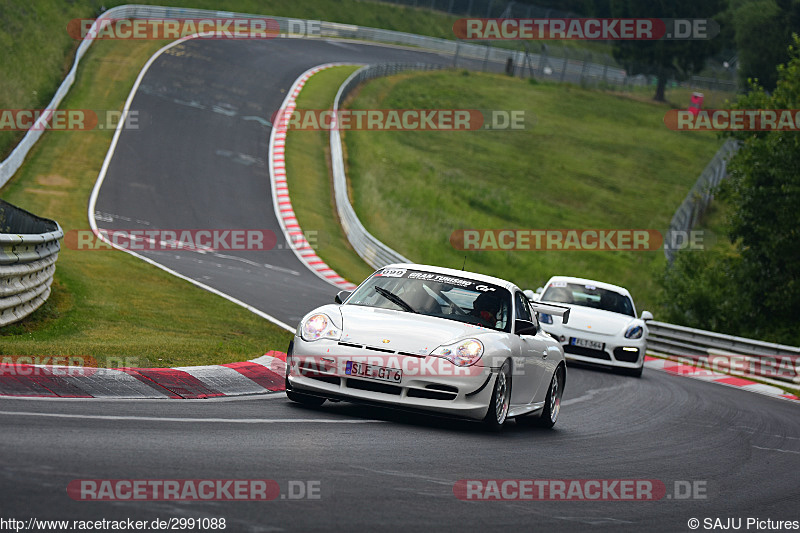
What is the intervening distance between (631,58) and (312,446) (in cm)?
6917

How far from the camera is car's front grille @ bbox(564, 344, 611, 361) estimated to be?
17266 mm

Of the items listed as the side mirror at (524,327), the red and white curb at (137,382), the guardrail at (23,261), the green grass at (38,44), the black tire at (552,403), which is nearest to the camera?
the red and white curb at (137,382)

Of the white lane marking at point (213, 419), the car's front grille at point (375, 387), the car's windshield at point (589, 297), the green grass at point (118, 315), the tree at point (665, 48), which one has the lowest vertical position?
the green grass at point (118, 315)

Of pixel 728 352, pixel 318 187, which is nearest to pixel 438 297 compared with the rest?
pixel 728 352

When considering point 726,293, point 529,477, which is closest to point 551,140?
point 726,293

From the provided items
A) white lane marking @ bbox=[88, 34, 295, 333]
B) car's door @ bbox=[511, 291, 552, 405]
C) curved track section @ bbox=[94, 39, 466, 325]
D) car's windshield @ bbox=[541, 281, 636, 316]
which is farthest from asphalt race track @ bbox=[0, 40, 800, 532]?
curved track section @ bbox=[94, 39, 466, 325]

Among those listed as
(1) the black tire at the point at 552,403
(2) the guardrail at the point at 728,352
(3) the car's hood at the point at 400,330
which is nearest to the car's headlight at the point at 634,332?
(2) the guardrail at the point at 728,352

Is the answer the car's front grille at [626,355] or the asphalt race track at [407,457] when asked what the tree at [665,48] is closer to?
the car's front grille at [626,355]

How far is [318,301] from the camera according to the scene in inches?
770

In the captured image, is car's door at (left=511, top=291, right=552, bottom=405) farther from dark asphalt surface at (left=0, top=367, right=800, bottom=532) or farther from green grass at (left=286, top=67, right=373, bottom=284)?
green grass at (left=286, top=67, right=373, bottom=284)

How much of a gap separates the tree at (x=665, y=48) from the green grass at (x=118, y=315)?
5115 cm

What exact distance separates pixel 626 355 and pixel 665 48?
58.6m

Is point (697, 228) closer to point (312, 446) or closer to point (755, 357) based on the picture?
point (755, 357)

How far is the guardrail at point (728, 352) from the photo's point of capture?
65.0 feet
